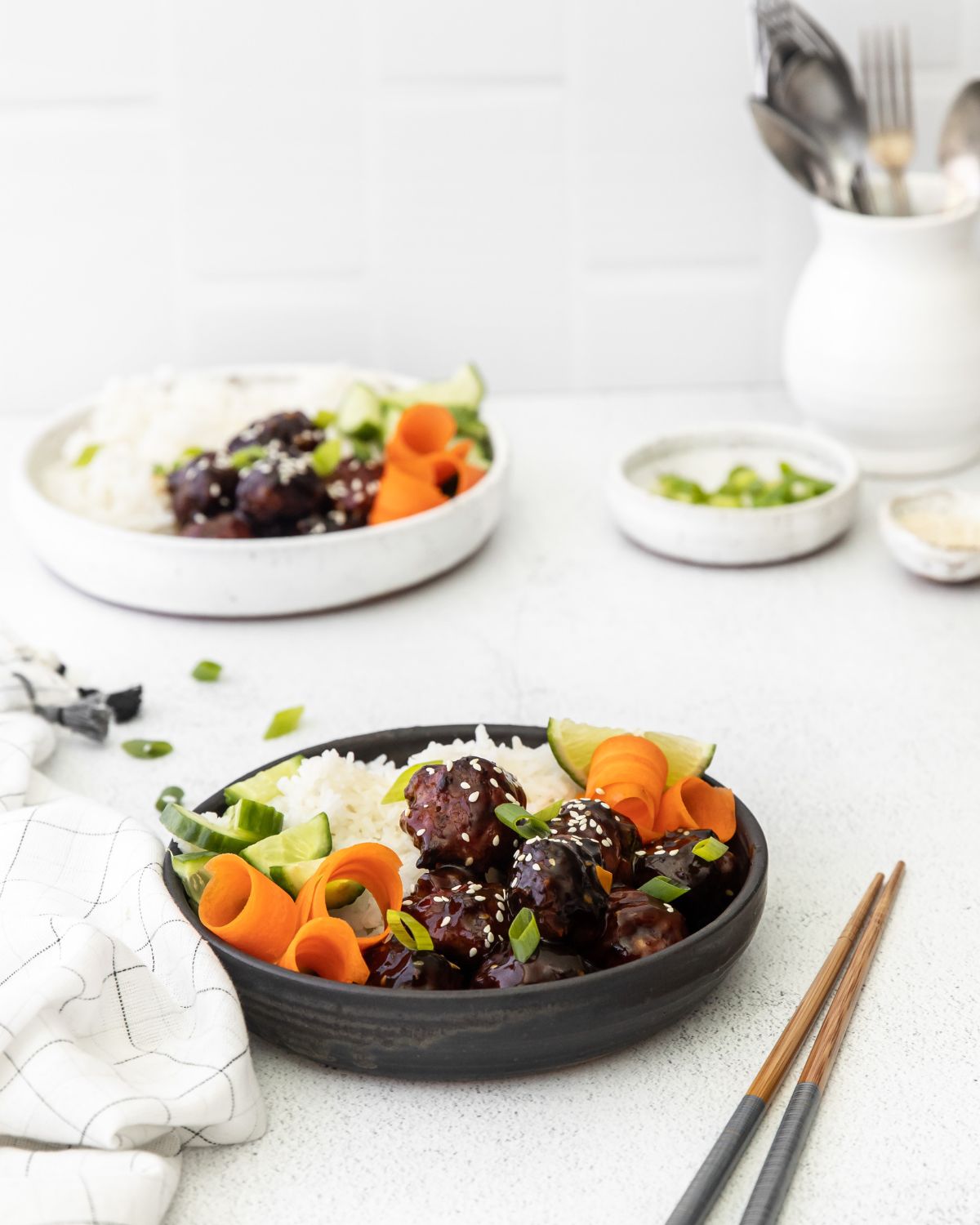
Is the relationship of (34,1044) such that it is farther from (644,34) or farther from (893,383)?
(644,34)

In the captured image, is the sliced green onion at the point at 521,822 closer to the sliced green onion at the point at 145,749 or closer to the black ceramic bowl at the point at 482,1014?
the black ceramic bowl at the point at 482,1014

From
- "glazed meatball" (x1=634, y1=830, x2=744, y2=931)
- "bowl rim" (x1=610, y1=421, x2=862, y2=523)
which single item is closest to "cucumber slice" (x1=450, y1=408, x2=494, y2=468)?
"bowl rim" (x1=610, y1=421, x2=862, y2=523)

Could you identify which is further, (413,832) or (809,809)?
(809,809)

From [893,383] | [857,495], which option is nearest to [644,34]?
[893,383]

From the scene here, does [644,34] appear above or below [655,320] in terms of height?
above

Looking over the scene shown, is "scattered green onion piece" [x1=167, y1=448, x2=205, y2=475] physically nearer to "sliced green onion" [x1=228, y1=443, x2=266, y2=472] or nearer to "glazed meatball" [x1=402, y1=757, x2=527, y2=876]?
"sliced green onion" [x1=228, y1=443, x2=266, y2=472]

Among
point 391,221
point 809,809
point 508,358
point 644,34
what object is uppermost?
point 644,34

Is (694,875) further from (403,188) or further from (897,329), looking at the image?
(403,188)
